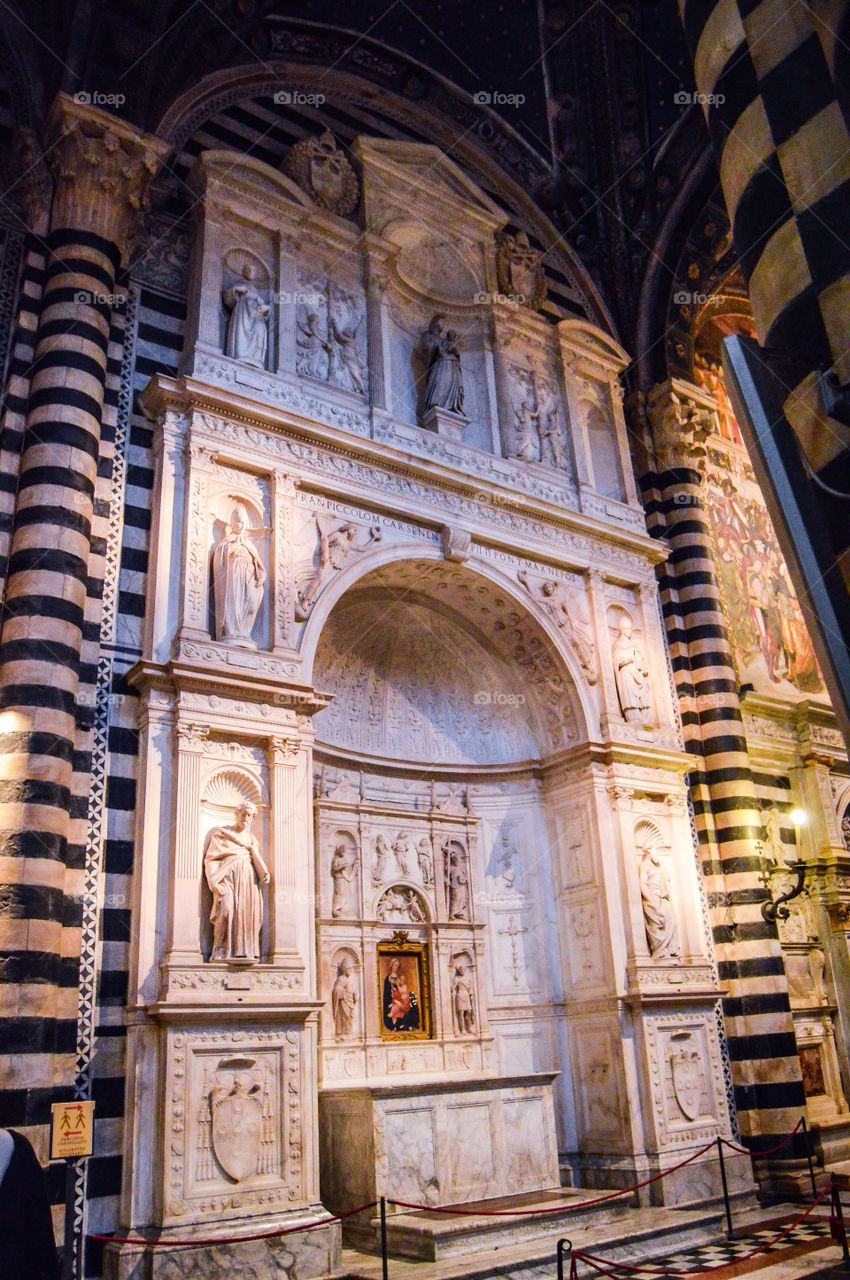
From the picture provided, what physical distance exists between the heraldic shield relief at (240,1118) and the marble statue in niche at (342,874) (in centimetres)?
321

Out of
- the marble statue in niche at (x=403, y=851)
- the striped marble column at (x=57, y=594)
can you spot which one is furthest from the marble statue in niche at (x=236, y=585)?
the marble statue in niche at (x=403, y=851)

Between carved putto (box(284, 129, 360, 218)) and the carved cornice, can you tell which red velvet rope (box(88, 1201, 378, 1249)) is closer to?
carved putto (box(284, 129, 360, 218))

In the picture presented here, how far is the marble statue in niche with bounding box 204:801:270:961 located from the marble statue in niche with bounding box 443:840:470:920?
4051 millimetres

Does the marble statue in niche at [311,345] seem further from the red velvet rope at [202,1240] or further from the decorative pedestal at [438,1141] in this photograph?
the red velvet rope at [202,1240]

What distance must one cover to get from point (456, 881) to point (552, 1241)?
463cm

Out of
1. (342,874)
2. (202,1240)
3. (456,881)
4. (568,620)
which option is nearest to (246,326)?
(568,620)

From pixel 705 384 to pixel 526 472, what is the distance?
233 inches

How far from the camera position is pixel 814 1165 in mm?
12812

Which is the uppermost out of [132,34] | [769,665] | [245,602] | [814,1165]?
[132,34]

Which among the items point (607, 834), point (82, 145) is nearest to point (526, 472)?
point (607, 834)

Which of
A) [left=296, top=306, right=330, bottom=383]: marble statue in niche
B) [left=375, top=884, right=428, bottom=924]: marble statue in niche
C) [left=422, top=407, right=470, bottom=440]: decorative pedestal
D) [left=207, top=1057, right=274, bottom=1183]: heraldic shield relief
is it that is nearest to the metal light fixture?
[left=375, top=884, right=428, bottom=924]: marble statue in niche

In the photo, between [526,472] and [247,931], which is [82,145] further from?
[247,931]

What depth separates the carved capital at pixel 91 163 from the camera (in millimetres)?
10523

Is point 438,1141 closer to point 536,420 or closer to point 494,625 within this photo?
point 494,625
